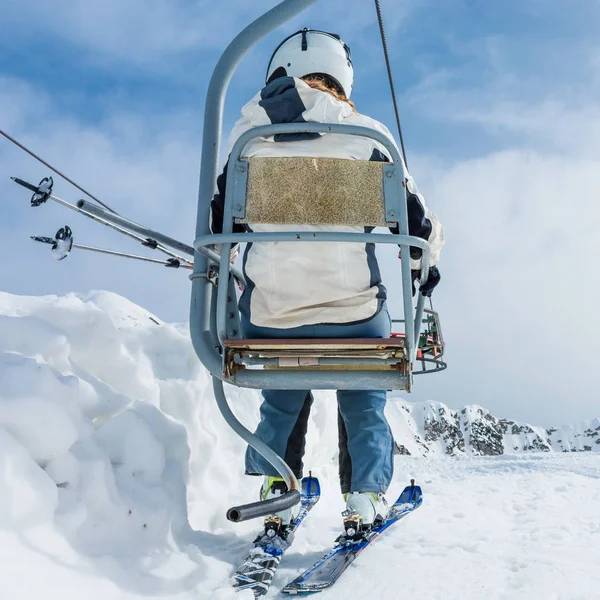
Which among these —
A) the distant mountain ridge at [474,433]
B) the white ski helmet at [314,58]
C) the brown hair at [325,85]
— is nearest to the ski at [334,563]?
the brown hair at [325,85]

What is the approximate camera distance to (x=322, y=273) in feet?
7.04

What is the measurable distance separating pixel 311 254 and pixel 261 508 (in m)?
0.92

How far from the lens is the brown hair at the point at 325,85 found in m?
2.33

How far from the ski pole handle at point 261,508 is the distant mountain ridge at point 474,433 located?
132401 millimetres

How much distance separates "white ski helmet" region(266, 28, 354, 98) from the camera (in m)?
2.52

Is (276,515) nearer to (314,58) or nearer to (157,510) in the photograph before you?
(157,510)

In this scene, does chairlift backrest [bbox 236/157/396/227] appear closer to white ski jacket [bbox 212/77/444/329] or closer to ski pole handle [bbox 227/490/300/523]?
white ski jacket [bbox 212/77/444/329]

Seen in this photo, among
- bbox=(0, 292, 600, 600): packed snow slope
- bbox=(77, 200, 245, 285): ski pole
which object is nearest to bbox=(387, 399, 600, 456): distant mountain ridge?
bbox=(0, 292, 600, 600): packed snow slope

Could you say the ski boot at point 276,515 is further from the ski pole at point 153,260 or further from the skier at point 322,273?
the ski pole at point 153,260

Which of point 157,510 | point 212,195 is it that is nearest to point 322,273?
point 212,195

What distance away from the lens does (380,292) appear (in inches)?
88.4

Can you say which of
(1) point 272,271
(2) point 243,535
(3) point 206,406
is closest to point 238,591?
(2) point 243,535

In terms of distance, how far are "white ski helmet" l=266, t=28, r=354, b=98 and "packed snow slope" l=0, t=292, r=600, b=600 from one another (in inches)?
65.2

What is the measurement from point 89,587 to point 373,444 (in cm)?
124
